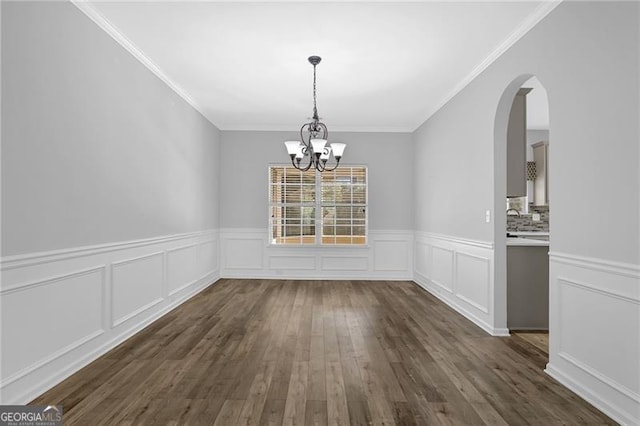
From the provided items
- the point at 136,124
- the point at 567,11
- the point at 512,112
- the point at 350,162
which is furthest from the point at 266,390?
the point at 350,162

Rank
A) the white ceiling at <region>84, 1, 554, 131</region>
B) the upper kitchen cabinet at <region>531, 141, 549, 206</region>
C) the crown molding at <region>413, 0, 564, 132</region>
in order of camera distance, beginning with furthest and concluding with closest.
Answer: the upper kitchen cabinet at <region>531, 141, 549, 206</region> < the white ceiling at <region>84, 1, 554, 131</region> < the crown molding at <region>413, 0, 564, 132</region>

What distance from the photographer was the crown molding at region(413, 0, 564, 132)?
9.62ft

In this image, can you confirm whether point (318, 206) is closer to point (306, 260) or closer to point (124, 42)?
point (306, 260)

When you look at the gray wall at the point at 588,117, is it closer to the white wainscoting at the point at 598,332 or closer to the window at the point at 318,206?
the white wainscoting at the point at 598,332

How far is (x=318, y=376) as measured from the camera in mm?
2809

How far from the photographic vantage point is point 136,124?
12.6 feet

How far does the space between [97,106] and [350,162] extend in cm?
467

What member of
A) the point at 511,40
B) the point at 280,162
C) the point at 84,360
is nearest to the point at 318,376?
the point at 84,360

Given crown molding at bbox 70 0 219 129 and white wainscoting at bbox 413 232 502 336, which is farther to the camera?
white wainscoting at bbox 413 232 502 336

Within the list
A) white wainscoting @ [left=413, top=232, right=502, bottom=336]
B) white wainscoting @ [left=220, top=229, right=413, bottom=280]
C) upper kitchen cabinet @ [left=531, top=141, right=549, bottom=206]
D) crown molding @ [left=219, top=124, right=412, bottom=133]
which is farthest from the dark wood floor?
crown molding @ [left=219, top=124, right=412, bottom=133]

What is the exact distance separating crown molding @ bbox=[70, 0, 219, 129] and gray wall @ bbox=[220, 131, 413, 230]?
80.6 inches

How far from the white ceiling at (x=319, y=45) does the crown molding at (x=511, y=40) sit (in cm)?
1

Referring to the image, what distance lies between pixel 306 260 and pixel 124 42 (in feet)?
15.3

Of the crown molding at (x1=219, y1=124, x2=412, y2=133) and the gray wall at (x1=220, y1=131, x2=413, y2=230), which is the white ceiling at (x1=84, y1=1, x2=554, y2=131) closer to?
the crown molding at (x1=219, y1=124, x2=412, y2=133)
